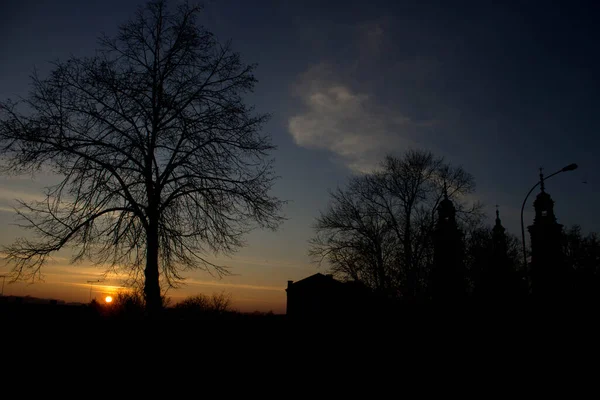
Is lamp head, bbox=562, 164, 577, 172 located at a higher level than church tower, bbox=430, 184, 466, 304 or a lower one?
higher

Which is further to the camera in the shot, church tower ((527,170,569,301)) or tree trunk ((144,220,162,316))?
church tower ((527,170,569,301))

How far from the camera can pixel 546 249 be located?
36781 mm

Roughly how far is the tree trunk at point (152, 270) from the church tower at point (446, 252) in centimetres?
2307

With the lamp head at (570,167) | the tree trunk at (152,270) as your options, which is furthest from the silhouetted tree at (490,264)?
the tree trunk at (152,270)

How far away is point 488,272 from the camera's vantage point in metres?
42.2

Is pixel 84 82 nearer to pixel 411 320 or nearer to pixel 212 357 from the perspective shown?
pixel 212 357

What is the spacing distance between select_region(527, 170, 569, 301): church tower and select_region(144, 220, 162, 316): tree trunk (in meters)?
32.9

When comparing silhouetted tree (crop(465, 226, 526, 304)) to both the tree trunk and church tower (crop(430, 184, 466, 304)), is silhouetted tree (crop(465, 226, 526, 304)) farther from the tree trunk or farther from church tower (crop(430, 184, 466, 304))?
the tree trunk

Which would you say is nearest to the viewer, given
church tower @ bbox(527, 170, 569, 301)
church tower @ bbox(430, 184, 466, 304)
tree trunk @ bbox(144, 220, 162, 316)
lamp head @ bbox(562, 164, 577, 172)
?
tree trunk @ bbox(144, 220, 162, 316)

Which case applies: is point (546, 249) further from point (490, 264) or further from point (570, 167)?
point (570, 167)

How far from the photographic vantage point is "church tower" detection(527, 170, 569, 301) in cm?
3600

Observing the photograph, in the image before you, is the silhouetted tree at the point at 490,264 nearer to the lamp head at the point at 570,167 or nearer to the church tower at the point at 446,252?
the church tower at the point at 446,252

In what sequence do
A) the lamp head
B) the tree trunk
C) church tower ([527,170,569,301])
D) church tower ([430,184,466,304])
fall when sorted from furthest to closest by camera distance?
church tower ([527,170,569,301])
church tower ([430,184,466,304])
the lamp head
the tree trunk

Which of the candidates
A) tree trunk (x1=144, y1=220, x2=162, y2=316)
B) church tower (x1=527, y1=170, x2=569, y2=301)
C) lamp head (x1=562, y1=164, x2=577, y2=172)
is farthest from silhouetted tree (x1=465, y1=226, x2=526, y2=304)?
tree trunk (x1=144, y1=220, x2=162, y2=316)
